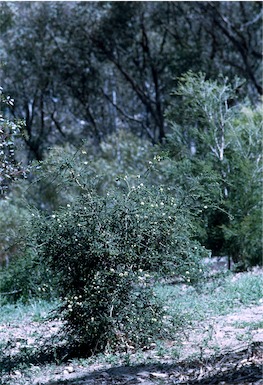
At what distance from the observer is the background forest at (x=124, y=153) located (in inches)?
205

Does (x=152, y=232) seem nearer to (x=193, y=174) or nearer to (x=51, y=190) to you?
(x=193, y=174)

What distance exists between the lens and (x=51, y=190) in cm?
1780

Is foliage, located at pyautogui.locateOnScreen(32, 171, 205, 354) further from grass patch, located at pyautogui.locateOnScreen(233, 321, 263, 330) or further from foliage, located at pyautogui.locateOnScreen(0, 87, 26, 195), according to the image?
grass patch, located at pyautogui.locateOnScreen(233, 321, 263, 330)

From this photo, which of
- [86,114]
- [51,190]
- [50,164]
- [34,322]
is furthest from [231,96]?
[86,114]

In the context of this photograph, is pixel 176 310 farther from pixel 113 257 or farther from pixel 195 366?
pixel 195 366

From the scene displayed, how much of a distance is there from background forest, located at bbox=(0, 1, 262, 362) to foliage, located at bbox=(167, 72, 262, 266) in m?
0.03

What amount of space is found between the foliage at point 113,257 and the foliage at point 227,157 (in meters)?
4.93

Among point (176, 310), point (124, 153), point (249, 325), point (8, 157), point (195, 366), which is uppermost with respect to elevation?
point (124, 153)

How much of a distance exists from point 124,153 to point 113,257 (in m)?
13.4

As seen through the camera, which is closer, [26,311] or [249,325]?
[249,325]

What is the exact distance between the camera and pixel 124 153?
60.5 ft

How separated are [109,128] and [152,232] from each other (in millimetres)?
18855

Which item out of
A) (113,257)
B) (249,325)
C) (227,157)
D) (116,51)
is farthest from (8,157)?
(116,51)

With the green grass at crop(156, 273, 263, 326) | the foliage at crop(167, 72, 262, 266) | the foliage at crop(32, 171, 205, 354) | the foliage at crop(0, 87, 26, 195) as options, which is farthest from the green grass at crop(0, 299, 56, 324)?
the foliage at crop(167, 72, 262, 266)
